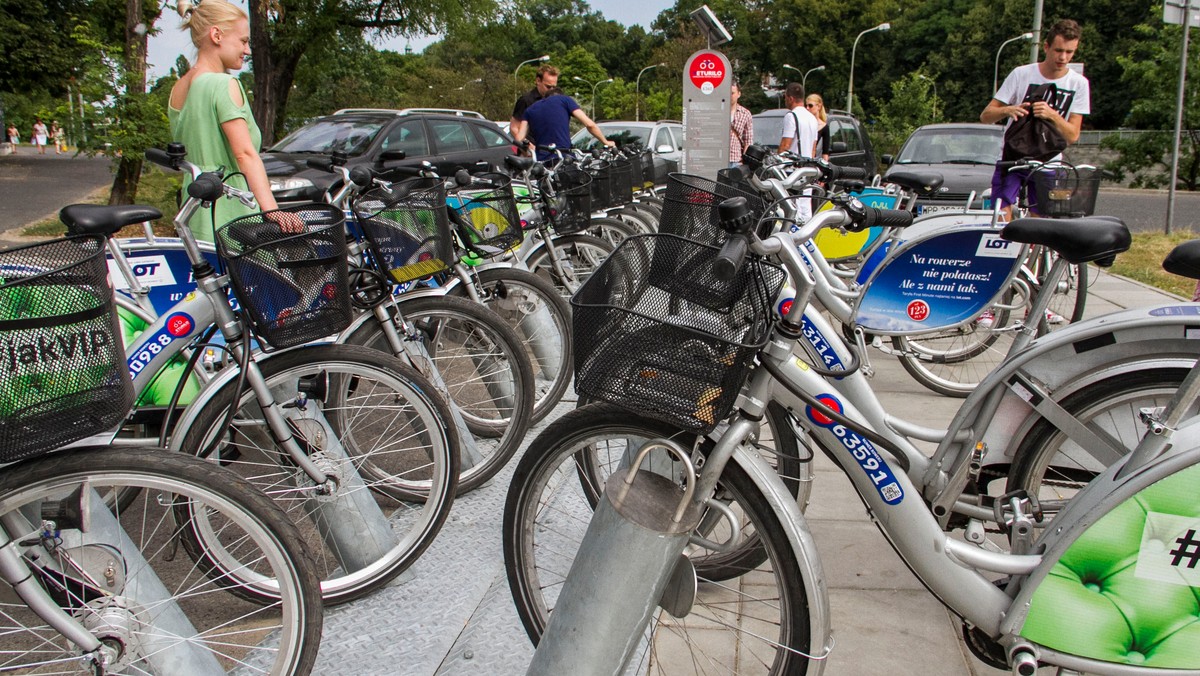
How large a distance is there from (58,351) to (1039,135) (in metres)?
5.59

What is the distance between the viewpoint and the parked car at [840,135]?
12.7 metres

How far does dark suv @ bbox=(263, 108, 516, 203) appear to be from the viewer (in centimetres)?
924

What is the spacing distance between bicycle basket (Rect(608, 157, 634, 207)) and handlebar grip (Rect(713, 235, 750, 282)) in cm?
472

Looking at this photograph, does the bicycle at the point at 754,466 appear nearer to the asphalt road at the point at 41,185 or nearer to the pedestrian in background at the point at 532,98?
the pedestrian in background at the point at 532,98

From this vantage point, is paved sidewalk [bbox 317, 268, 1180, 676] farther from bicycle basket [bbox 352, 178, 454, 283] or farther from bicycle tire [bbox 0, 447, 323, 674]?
bicycle basket [bbox 352, 178, 454, 283]

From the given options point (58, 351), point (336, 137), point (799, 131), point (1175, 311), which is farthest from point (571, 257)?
point (336, 137)

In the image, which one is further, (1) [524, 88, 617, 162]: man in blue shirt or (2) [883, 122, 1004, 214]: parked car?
(2) [883, 122, 1004, 214]: parked car

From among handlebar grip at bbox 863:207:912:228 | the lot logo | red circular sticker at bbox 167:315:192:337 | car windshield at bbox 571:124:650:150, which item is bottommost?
red circular sticker at bbox 167:315:192:337

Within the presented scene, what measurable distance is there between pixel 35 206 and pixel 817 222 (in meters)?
18.4

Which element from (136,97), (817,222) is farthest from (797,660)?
(136,97)

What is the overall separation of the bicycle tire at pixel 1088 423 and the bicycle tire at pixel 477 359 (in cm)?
180

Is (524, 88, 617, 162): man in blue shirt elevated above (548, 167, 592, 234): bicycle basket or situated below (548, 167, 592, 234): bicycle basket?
above

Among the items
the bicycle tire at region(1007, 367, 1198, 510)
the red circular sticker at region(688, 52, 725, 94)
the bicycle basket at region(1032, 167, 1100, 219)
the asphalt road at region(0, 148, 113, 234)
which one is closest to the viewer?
the bicycle tire at region(1007, 367, 1198, 510)

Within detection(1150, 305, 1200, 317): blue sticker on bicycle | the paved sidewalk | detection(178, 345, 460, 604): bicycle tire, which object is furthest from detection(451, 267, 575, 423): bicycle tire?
detection(1150, 305, 1200, 317): blue sticker on bicycle
